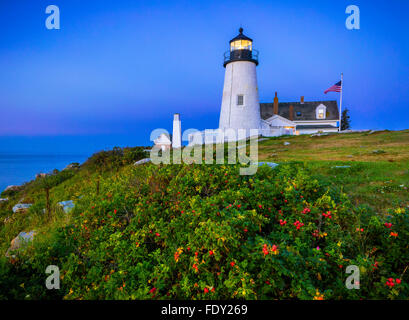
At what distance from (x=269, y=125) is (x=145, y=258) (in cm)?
3349

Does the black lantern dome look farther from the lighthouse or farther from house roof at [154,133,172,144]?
house roof at [154,133,172,144]

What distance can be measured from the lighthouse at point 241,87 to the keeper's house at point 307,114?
39.8 ft

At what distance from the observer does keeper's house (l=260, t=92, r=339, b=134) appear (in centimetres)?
3741

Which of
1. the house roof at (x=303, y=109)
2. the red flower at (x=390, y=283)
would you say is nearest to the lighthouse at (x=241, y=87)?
the house roof at (x=303, y=109)

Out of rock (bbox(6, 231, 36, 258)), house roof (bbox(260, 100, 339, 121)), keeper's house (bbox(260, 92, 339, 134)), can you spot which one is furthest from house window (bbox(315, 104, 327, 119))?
rock (bbox(6, 231, 36, 258))

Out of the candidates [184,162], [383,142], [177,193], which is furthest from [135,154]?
[383,142]

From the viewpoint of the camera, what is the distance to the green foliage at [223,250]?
268 centimetres

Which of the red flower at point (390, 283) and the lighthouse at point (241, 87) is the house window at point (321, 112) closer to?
the lighthouse at point (241, 87)

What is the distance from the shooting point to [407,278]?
2.92 m

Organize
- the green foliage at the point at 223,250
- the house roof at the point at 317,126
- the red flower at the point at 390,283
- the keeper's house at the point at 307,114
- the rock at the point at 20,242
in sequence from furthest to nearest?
the keeper's house at the point at 307,114
the house roof at the point at 317,126
the rock at the point at 20,242
the green foliage at the point at 223,250
the red flower at the point at 390,283

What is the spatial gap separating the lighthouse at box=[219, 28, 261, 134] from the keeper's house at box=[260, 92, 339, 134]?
12.1 m

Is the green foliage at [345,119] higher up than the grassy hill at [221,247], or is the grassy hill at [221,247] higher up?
the green foliage at [345,119]

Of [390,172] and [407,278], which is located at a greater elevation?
[390,172]
